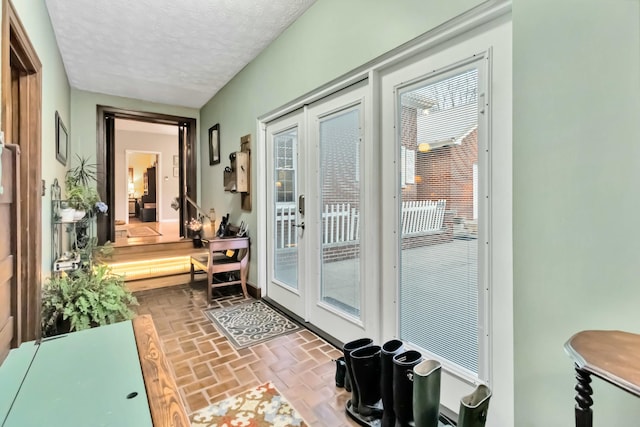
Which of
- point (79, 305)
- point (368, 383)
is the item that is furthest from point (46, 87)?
point (368, 383)

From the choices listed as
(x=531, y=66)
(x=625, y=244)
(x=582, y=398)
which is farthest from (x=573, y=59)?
(x=582, y=398)

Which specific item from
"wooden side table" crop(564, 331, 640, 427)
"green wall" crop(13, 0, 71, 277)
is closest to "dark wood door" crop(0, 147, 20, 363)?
"green wall" crop(13, 0, 71, 277)

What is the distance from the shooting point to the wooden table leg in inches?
32.8

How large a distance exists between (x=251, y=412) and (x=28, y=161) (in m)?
2.13

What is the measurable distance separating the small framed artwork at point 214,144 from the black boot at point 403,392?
12.8ft

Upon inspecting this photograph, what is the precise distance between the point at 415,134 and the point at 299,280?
173cm

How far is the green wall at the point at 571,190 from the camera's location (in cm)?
100

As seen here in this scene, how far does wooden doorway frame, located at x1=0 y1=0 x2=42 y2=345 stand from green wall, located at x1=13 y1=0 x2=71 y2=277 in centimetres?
17

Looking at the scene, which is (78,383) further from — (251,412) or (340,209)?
(340,209)

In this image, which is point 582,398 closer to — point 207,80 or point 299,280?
point 299,280

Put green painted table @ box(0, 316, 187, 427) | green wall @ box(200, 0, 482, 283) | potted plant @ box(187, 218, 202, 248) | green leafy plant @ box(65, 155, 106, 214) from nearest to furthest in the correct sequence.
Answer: green painted table @ box(0, 316, 187, 427)
green wall @ box(200, 0, 482, 283)
green leafy plant @ box(65, 155, 106, 214)
potted plant @ box(187, 218, 202, 248)

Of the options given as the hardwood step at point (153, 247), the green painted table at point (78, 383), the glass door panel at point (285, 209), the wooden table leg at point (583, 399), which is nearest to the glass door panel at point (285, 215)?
the glass door panel at point (285, 209)

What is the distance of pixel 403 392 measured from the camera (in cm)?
148

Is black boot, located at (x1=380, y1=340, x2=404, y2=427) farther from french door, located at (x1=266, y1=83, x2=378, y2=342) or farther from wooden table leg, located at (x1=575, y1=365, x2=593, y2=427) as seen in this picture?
wooden table leg, located at (x1=575, y1=365, x2=593, y2=427)
